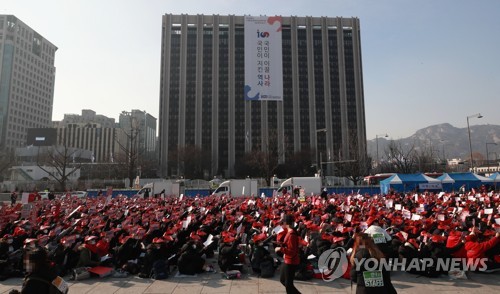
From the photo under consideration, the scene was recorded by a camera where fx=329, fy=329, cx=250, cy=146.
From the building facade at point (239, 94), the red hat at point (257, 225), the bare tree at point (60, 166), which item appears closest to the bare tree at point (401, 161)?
the building facade at point (239, 94)

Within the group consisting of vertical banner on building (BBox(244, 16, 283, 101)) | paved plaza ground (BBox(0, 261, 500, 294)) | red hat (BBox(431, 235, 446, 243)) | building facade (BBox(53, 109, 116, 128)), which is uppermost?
building facade (BBox(53, 109, 116, 128))

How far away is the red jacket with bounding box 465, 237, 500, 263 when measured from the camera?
8117mm

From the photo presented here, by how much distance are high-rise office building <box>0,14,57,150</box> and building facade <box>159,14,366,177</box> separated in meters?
62.8

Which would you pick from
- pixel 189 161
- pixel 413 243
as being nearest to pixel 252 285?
pixel 413 243

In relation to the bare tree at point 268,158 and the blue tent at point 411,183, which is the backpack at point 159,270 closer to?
the blue tent at point 411,183

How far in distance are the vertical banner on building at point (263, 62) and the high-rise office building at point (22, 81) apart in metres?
99.7

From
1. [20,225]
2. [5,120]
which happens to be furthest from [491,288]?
[5,120]

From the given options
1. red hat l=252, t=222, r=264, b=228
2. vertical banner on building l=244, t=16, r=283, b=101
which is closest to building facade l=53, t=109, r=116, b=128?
vertical banner on building l=244, t=16, r=283, b=101

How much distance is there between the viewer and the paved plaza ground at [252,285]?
7.66 meters

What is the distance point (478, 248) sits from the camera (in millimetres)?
8180

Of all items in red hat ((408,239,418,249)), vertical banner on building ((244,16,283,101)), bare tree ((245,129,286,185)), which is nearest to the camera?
red hat ((408,239,418,249))

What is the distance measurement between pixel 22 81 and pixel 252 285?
153m

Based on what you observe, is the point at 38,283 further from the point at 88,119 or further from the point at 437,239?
the point at 88,119

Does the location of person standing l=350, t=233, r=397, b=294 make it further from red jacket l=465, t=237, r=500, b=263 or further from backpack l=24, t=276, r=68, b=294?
red jacket l=465, t=237, r=500, b=263
